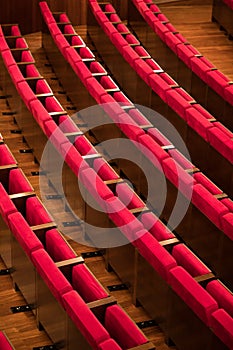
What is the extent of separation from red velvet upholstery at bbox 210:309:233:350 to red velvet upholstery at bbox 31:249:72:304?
0.44ft

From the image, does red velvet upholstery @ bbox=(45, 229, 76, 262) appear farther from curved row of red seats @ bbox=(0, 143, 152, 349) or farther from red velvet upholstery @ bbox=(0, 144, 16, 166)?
red velvet upholstery @ bbox=(0, 144, 16, 166)

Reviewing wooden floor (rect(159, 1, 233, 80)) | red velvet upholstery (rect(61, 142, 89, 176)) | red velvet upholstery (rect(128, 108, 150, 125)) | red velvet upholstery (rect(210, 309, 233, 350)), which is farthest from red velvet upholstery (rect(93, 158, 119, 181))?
wooden floor (rect(159, 1, 233, 80))

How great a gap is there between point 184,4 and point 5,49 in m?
0.65

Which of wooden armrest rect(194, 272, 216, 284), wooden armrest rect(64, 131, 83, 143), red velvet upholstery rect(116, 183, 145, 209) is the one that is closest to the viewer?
wooden armrest rect(194, 272, 216, 284)

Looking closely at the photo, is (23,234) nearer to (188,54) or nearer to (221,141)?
(221,141)

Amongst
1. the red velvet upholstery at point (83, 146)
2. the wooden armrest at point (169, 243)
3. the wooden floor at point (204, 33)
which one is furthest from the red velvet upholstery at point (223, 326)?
the wooden floor at point (204, 33)

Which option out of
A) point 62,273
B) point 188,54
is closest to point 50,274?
point 62,273

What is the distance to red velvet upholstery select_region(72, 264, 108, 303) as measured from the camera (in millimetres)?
636

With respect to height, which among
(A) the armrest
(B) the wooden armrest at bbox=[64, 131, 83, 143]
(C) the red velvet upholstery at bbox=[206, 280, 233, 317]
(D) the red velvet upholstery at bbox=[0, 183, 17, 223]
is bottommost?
(C) the red velvet upholstery at bbox=[206, 280, 233, 317]

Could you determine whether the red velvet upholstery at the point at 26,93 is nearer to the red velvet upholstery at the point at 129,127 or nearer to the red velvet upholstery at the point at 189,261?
the red velvet upholstery at the point at 129,127

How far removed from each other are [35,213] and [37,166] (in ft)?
0.74

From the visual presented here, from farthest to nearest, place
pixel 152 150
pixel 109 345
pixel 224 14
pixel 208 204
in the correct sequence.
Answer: pixel 224 14, pixel 152 150, pixel 208 204, pixel 109 345

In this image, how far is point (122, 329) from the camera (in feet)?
1.95

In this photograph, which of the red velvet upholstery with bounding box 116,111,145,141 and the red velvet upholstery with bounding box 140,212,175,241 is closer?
the red velvet upholstery with bounding box 140,212,175,241
